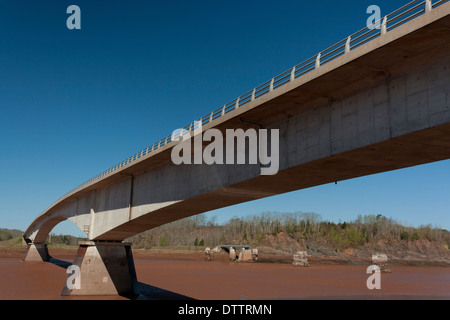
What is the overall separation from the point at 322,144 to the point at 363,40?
372cm

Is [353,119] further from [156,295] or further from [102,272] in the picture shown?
[156,295]

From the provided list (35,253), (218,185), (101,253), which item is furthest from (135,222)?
(35,253)

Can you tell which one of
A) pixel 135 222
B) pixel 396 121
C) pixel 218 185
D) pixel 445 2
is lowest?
pixel 135 222

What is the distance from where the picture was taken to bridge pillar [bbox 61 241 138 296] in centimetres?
3014

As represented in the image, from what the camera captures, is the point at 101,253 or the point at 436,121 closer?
the point at 436,121

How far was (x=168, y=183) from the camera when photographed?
2456 centimetres

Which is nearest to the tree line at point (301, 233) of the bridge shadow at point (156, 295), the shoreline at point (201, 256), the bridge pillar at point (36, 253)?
the shoreline at point (201, 256)

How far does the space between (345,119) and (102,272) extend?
2445cm

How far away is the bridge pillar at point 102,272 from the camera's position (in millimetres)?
30141

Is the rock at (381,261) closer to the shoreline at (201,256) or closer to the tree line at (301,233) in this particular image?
the shoreline at (201,256)

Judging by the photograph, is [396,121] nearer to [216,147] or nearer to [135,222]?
[216,147]

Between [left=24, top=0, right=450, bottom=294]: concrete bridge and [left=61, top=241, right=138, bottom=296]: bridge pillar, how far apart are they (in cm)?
895

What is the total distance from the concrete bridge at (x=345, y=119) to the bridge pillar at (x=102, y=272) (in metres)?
8.95

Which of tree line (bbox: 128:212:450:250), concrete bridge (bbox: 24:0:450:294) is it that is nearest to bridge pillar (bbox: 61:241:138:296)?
concrete bridge (bbox: 24:0:450:294)
